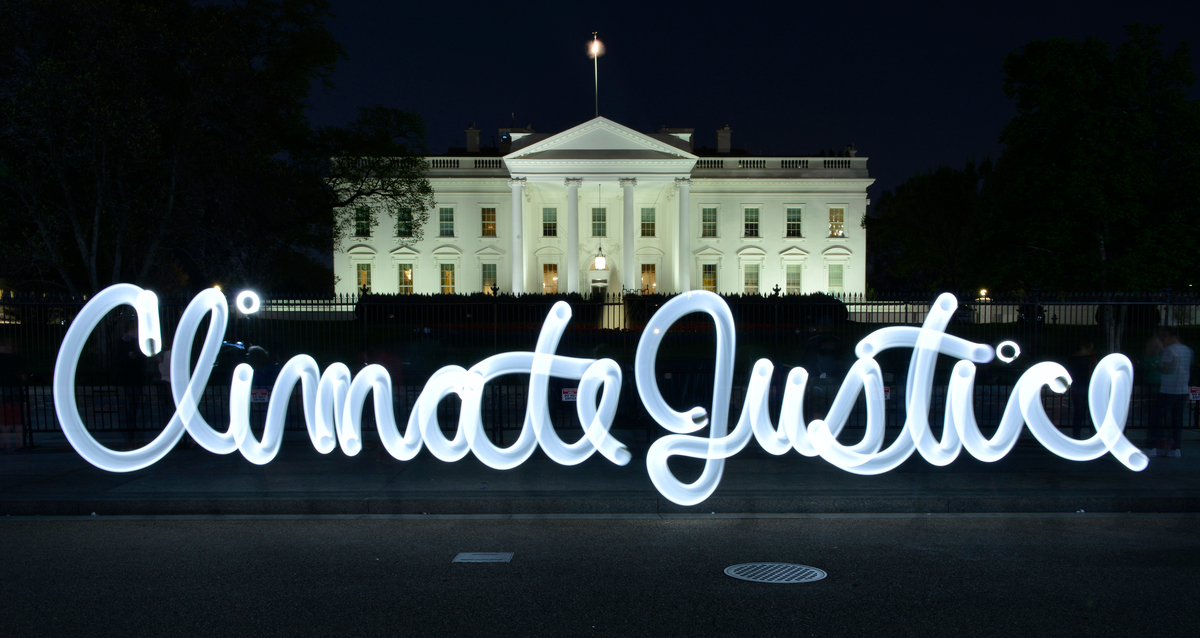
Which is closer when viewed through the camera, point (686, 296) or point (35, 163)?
point (686, 296)

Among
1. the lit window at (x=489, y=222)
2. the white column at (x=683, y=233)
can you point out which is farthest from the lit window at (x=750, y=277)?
the lit window at (x=489, y=222)

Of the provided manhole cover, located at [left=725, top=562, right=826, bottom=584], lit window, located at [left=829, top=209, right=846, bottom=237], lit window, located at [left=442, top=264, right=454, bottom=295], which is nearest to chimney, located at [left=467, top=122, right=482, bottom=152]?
lit window, located at [left=442, top=264, right=454, bottom=295]

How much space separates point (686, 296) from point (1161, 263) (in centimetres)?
2573

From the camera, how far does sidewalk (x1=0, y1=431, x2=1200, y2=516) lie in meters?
7.56

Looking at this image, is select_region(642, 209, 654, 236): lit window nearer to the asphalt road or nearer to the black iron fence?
the black iron fence

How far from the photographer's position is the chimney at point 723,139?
5916 centimetres

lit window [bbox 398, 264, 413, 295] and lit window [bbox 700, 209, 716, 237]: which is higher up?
lit window [bbox 700, 209, 716, 237]

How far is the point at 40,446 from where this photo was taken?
11.0 meters

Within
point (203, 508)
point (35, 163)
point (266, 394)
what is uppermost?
point (35, 163)

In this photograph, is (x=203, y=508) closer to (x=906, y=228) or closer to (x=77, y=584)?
(x=77, y=584)

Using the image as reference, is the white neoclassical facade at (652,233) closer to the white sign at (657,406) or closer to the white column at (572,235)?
the white column at (572,235)

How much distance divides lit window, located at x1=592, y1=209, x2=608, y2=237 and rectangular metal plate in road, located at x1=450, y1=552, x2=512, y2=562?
46147 millimetres

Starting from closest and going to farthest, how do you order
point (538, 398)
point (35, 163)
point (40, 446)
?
point (538, 398) < point (40, 446) < point (35, 163)

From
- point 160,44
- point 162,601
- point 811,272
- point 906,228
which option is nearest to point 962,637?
point 162,601
